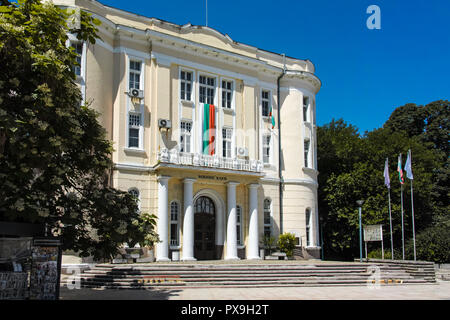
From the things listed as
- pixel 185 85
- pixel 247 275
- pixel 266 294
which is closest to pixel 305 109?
pixel 185 85

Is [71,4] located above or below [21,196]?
above

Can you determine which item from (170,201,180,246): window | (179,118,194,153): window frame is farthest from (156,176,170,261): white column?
(179,118,194,153): window frame

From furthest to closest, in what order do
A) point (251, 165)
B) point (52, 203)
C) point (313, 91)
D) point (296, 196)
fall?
point (313, 91), point (296, 196), point (251, 165), point (52, 203)

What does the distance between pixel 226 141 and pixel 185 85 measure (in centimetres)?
440

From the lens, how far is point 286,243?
1160 inches

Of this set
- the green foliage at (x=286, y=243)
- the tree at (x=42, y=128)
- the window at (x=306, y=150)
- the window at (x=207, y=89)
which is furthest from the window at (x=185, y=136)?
the tree at (x=42, y=128)

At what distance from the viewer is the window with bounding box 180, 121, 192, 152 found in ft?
92.1

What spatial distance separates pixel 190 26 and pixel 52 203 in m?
19.3

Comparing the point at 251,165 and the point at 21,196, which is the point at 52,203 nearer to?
the point at 21,196

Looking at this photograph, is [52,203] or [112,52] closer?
[52,203]

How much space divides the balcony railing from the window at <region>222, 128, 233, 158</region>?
1.30 m

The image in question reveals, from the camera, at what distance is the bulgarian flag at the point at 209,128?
28578 mm

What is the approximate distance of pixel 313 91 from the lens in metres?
34.9
